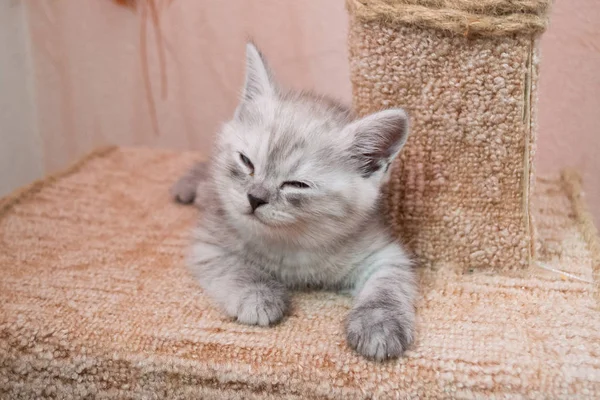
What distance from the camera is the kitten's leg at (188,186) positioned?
60.6 inches

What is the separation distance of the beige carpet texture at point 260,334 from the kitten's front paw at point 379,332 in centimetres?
2

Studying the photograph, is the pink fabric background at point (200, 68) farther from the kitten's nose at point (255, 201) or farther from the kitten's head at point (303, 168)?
the kitten's nose at point (255, 201)

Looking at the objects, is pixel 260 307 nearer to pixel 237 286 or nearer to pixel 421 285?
pixel 237 286

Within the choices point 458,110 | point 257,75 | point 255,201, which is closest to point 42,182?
point 257,75

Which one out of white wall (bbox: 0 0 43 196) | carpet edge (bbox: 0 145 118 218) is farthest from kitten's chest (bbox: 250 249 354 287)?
white wall (bbox: 0 0 43 196)

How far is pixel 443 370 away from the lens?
32.3 inches

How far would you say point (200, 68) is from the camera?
183 cm

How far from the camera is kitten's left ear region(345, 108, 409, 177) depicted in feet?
3.11

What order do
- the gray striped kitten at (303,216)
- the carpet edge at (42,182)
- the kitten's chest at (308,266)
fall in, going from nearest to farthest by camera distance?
the gray striped kitten at (303,216)
the kitten's chest at (308,266)
the carpet edge at (42,182)

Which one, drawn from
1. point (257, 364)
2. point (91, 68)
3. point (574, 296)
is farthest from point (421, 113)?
point (91, 68)

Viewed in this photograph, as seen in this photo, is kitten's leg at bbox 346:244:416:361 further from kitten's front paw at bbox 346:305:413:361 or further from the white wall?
the white wall

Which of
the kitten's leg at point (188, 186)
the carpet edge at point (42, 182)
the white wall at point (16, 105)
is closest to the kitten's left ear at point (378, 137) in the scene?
the kitten's leg at point (188, 186)

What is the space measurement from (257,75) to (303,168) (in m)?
0.27

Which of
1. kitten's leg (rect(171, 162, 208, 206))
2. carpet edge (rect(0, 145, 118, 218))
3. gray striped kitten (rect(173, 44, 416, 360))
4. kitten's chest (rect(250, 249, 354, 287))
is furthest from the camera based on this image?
kitten's leg (rect(171, 162, 208, 206))
